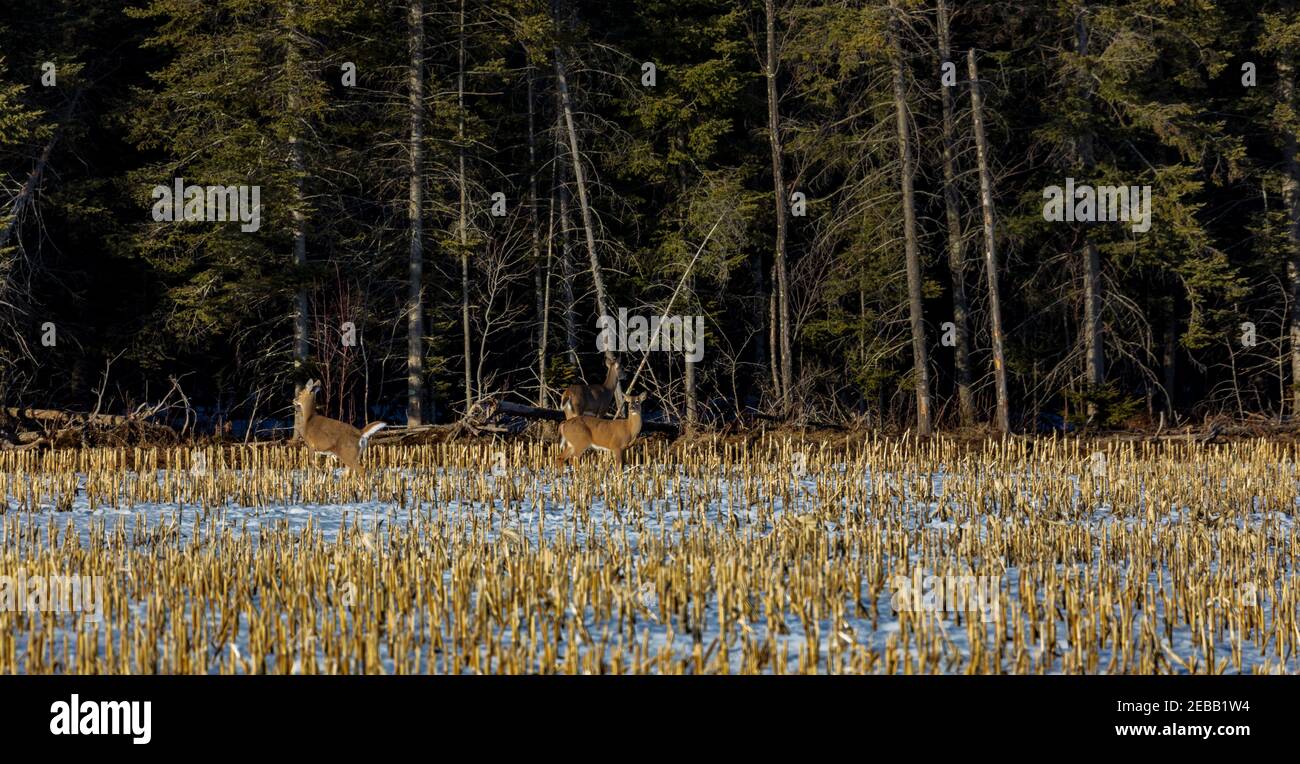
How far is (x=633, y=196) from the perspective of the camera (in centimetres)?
2970

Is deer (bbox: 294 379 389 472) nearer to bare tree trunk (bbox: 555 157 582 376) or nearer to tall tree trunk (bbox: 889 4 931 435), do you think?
bare tree trunk (bbox: 555 157 582 376)

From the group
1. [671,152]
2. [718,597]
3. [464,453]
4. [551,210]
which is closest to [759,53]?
[671,152]

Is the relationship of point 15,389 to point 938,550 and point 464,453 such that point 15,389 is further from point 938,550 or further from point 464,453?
point 938,550

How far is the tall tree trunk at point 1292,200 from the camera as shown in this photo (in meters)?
27.4

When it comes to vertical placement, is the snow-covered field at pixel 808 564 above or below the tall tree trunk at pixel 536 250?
below

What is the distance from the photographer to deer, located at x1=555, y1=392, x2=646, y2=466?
57.8ft

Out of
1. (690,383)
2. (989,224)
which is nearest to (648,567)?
(690,383)

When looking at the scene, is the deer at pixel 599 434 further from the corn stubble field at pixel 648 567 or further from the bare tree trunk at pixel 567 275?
the bare tree trunk at pixel 567 275

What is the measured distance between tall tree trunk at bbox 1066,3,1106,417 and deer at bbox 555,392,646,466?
1214cm

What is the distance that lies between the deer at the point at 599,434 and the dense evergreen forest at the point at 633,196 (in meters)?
4.19

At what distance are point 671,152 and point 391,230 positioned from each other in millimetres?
5784

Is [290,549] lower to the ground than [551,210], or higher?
lower

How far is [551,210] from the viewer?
2853 centimetres

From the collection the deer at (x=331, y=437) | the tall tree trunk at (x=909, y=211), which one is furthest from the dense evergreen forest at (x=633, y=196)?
the deer at (x=331, y=437)
